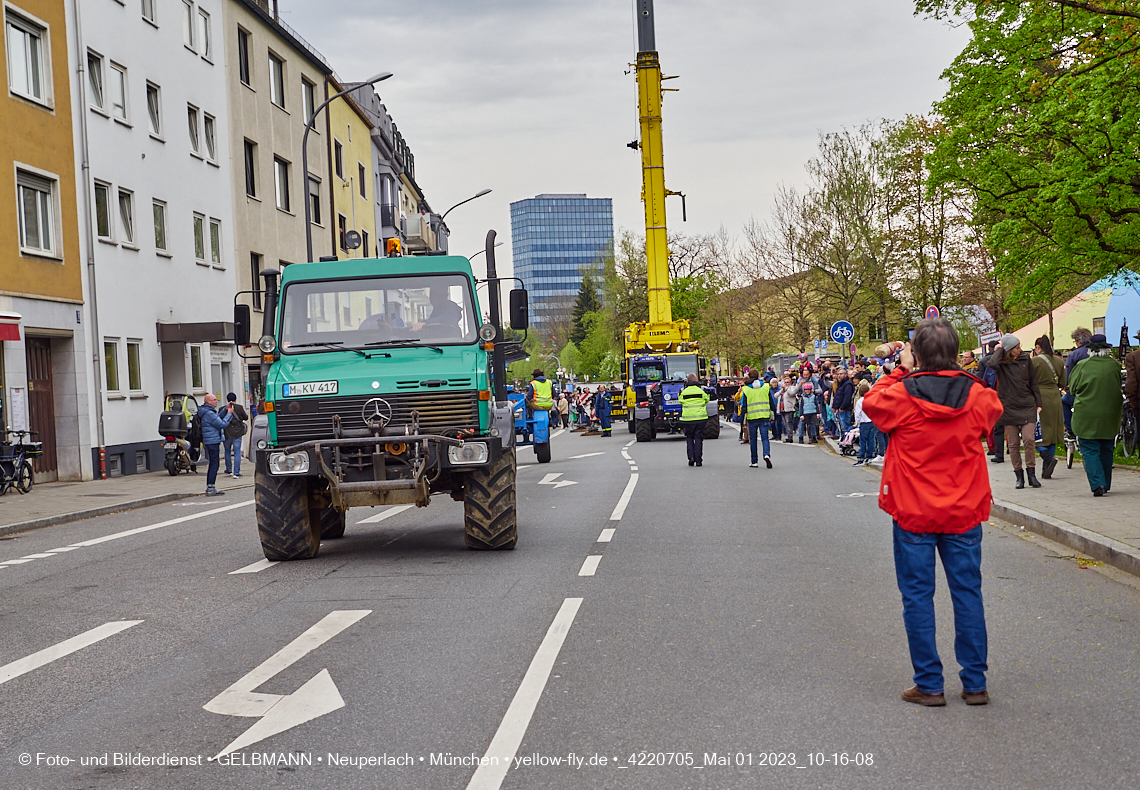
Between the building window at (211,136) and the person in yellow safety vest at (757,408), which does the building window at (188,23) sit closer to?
the building window at (211,136)

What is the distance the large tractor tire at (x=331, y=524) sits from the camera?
12.7 meters

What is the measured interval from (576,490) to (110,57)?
16827 millimetres

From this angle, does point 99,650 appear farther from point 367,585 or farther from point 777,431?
point 777,431

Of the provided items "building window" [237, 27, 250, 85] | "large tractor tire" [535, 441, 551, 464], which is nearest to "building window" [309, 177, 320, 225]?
"building window" [237, 27, 250, 85]

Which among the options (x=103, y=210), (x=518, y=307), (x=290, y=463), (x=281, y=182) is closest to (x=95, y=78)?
(x=103, y=210)

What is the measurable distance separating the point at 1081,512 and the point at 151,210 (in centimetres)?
2357

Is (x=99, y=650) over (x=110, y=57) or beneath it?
beneath

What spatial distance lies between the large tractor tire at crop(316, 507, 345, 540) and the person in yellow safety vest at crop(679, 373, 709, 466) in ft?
30.6

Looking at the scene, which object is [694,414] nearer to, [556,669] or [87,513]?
[87,513]

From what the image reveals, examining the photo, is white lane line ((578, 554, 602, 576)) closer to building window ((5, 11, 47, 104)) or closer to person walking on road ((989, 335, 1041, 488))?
person walking on road ((989, 335, 1041, 488))

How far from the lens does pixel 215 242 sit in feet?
112

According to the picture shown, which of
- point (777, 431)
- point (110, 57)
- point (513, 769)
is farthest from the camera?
point (777, 431)

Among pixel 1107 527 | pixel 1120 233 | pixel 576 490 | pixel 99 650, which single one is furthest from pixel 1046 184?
pixel 99 650

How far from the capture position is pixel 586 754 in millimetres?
4891
